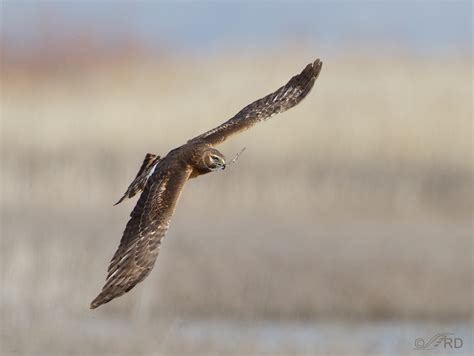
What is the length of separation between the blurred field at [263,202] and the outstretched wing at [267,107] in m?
2.55

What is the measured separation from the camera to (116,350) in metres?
11.0

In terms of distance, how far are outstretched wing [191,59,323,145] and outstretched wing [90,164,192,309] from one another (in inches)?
23.2

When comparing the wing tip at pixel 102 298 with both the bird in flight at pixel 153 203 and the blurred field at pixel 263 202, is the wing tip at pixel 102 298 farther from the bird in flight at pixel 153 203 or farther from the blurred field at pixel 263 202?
the blurred field at pixel 263 202

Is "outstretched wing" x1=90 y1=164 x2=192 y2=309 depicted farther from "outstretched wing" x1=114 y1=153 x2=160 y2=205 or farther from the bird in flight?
"outstretched wing" x1=114 y1=153 x2=160 y2=205

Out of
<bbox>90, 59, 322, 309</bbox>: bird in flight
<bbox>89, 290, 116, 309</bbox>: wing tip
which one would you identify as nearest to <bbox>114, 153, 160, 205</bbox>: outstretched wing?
→ <bbox>90, 59, 322, 309</bbox>: bird in flight

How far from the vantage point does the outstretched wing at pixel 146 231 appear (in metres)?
7.63

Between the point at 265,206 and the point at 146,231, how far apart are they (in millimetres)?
8183

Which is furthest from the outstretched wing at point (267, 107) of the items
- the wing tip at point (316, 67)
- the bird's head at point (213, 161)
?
the bird's head at point (213, 161)

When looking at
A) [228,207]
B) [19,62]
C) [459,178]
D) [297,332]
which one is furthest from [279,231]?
[19,62]

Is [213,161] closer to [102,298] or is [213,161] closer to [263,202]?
[102,298]

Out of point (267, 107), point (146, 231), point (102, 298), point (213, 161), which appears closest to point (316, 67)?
point (267, 107)

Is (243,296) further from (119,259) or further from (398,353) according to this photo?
(119,259)

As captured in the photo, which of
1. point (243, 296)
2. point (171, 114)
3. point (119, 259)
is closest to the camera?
point (119, 259)

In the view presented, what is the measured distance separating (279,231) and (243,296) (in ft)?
7.85
